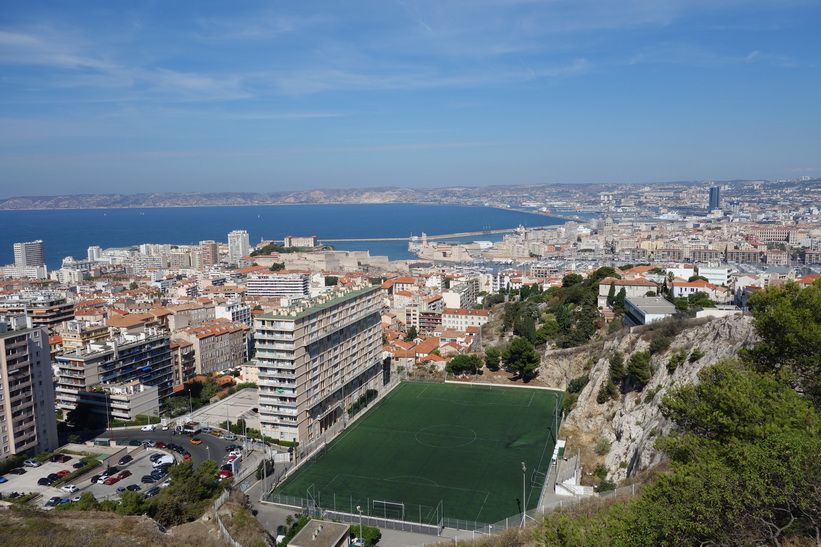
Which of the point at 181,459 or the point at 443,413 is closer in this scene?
the point at 181,459

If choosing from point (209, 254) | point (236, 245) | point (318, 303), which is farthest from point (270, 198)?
point (318, 303)

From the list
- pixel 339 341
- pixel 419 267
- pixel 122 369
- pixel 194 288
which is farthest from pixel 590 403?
pixel 419 267

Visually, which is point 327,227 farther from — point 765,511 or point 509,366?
point 765,511

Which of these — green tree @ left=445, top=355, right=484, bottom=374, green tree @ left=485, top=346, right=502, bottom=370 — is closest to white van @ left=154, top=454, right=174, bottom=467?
green tree @ left=445, top=355, right=484, bottom=374

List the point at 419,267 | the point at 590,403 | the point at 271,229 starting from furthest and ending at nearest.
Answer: the point at 271,229, the point at 419,267, the point at 590,403

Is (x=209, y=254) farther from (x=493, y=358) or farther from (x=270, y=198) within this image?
(x=270, y=198)
